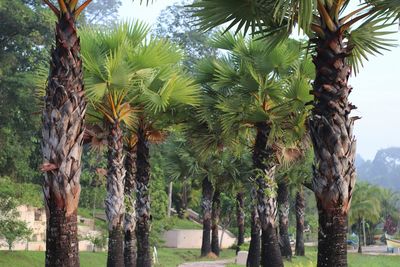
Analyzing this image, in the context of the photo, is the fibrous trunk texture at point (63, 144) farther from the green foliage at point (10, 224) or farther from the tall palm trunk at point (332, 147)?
the green foliage at point (10, 224)

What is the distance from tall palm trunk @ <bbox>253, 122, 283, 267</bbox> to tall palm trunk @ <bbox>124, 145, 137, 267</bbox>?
3.66 metres

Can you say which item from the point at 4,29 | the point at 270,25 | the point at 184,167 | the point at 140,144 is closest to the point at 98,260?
the point at 184,167

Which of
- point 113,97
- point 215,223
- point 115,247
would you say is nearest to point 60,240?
point 113,97

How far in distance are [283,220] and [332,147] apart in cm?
2186

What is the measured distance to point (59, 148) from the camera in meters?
6.86

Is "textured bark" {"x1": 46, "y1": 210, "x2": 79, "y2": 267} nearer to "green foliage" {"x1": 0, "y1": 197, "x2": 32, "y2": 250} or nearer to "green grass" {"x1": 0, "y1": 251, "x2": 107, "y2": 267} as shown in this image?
"green grass" {"x1": 0, "y1": 251, "x2": 107, "y2": 267}

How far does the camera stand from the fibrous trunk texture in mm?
6719

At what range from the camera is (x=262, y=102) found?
14859 mm

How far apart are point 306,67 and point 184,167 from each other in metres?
14.7

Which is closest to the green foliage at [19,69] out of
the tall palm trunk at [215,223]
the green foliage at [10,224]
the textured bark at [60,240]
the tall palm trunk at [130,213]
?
the green foliage at [10,224]

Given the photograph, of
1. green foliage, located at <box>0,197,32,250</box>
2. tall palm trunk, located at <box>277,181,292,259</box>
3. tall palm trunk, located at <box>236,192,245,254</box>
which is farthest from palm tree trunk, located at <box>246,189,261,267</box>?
tall palm trunk, located at <box>236,192,245,254</box>

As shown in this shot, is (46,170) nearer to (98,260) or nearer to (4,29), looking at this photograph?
(98,260)

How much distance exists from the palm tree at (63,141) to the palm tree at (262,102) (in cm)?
789

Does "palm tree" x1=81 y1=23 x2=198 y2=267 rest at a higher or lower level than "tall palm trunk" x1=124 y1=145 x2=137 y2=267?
higher
